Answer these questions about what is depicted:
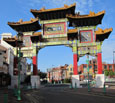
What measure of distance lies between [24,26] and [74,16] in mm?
10674

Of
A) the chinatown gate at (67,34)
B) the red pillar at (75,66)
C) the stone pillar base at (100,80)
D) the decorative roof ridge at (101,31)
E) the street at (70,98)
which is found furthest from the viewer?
the chinatown gate at (67,34)

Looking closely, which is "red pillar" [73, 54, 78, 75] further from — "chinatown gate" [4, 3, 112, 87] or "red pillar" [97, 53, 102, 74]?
"red pillar" [97, 53, 102, 74]

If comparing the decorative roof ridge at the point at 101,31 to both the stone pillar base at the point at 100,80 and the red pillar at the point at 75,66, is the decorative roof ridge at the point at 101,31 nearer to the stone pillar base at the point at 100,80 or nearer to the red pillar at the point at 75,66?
the red pillar at the point at 75,66

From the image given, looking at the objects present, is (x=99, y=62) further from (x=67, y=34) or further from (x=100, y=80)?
(x=67, y=34)

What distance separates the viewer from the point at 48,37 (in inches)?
1339

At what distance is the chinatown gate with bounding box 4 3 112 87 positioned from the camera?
32.3 m

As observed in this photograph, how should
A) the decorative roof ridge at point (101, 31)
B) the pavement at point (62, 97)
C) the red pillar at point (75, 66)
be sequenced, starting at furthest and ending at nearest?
the red pillar at point (75, 66) → the decorative roof ridge at point (101, 31) → the pavement at point (62, 97)

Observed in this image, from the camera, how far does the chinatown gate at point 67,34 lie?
32312mm

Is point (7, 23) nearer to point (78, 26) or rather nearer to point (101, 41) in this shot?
point (78, 26)

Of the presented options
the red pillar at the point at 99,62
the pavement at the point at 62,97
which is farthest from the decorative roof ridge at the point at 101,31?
the pavement at the point at 62,97

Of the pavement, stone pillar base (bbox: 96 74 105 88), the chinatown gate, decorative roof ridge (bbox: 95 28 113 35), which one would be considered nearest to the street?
the pavement

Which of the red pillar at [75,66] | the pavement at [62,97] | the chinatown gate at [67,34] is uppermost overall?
the chinatown gate at [67,34]

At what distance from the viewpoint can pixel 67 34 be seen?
108ft

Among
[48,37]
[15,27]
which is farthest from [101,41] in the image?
[15,27]
